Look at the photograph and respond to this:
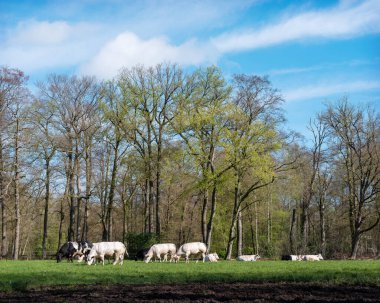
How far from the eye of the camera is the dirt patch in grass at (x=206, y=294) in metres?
11.6

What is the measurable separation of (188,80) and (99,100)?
8624mm

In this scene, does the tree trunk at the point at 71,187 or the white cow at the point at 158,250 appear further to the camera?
the tree trunk at the point at 71,187

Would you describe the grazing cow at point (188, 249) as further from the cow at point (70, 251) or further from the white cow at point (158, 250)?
the cow at point (70, 251)

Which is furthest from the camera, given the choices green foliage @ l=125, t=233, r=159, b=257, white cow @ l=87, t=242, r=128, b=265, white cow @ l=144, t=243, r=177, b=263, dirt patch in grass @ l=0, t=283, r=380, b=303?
green foliage @ l=125, t=233, r=159, b=257

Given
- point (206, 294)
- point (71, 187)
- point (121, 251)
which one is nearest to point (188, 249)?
point (121, 251)

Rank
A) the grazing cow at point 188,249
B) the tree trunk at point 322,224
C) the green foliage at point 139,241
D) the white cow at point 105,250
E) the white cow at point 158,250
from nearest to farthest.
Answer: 1. the white cow at point 105,250
2. the white cow at point 158,250
3. the grazing cow at point 188,249
4. the green foliage at point 139,241
5. the tree trunk at point 322,224

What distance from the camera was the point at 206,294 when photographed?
1250cm

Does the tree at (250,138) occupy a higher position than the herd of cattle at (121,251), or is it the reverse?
the tree at (250,138)

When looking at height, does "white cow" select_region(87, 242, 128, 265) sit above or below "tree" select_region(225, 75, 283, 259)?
below

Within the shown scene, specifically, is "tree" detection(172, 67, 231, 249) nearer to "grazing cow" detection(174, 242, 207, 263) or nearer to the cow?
"grazing cow" detection(174, 242, 207, 263)

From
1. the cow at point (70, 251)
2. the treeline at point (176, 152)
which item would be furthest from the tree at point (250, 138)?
the cow at point (70, 251)

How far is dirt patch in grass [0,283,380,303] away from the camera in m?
11.6

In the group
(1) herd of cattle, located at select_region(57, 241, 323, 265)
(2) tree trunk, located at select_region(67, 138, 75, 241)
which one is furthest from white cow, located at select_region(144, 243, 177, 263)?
(2) tree trunk, located at select_region(67, 138, 75, 241)

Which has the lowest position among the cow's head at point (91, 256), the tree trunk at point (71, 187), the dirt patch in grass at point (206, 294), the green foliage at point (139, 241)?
the dirt patch in grass at point (206, 294)
